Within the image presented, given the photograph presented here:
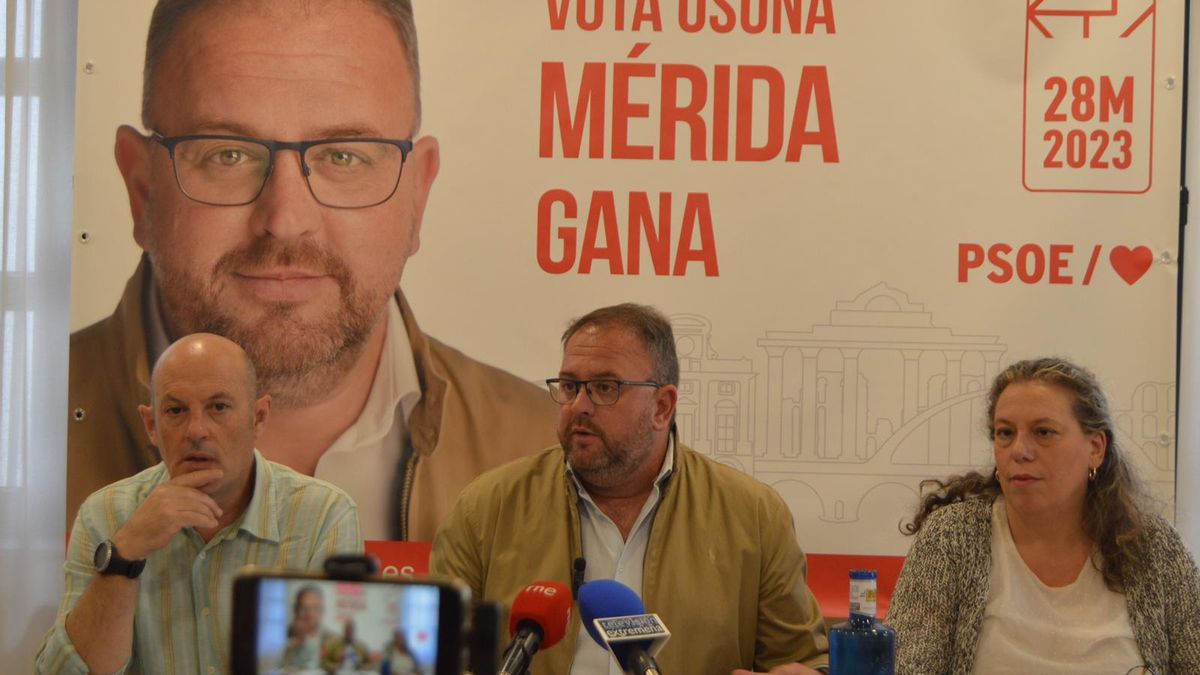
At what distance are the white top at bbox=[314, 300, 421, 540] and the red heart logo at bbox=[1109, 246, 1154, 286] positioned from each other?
208 cm

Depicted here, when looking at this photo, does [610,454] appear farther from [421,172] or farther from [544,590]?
[421,172]

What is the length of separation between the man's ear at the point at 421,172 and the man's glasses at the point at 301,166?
0.09 ft

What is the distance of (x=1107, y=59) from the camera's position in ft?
12.1

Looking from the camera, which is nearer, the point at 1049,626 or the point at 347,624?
the point at 347,624

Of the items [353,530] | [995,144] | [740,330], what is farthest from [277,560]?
[995,144]

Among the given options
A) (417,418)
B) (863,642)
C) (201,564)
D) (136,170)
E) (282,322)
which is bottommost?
(863,642)

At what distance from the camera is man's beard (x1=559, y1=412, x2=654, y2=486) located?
9.76 feet

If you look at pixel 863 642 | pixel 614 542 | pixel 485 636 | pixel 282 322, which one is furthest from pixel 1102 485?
pixel 282 322

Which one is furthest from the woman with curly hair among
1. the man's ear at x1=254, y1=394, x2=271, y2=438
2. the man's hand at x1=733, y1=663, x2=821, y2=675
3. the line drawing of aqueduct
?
the man's ear at x1=254, y1=394, x2=271, y2=438

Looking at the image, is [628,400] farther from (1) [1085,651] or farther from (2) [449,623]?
(2) [449,623]

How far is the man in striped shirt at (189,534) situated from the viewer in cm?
244

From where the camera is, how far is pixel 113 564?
242 cm

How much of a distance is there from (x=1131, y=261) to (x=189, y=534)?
2.68 metres

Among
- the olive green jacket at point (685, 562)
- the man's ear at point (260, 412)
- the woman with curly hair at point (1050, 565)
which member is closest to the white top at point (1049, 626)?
the woman with curly hair at point (1050, 565)
